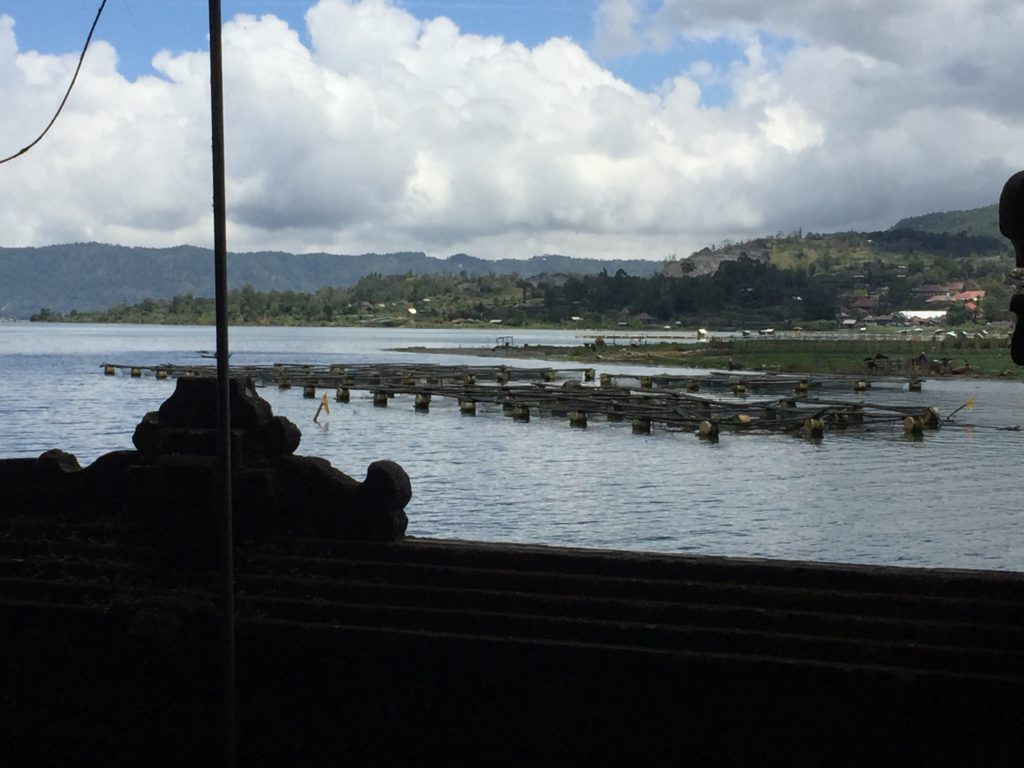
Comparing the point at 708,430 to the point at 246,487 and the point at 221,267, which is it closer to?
the point at 246,487

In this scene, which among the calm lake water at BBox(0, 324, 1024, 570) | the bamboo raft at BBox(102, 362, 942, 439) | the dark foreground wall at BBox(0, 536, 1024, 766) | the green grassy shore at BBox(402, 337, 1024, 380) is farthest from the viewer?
the green grassy shore at BBox(402, 337, 1024, 380)

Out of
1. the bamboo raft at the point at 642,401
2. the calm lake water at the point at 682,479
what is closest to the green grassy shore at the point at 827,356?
the bamboo raft at the point at 642,401

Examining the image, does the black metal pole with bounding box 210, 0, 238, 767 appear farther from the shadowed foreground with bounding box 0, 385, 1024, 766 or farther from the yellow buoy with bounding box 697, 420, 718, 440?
the yellow buoy with bounding box 697, 420, 718, 440

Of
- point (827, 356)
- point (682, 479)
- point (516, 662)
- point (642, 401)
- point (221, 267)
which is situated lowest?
point (682, 479)

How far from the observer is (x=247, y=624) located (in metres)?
9.37

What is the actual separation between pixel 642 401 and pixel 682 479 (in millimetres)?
26783

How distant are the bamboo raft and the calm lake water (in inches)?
44.9

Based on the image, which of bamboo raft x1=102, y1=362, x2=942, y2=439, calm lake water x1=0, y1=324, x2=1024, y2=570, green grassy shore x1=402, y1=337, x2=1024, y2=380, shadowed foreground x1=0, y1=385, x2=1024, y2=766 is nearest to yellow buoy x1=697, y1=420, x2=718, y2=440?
bamboo raft x1=102, y1=362, x2=942, y2=439

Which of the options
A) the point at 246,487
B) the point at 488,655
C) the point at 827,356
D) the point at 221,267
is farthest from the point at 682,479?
the point at 827,356

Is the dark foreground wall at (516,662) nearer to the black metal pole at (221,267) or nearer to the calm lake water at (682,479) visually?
the black metal pole at (221,267)

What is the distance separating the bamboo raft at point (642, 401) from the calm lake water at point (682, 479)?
1.14 meters

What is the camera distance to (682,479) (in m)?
50.0

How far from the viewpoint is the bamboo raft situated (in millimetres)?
65938

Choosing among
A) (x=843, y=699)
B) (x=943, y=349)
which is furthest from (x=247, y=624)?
(x=943, y=349)
